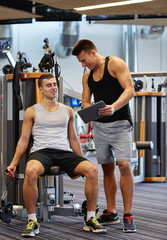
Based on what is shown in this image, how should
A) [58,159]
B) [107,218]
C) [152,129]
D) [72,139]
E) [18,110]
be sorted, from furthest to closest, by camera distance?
[152,129]
[18,110]
[72,139]
[107,218]
[58,159]

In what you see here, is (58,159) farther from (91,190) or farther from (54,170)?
(91,190)

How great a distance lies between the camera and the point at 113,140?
9.38 ft

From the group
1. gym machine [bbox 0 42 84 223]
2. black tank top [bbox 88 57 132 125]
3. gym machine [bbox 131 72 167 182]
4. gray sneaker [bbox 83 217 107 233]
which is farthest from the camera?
gym machine [bbox 131 72 167 182]

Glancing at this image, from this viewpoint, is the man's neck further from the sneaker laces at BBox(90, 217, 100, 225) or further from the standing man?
the sneaker laces at BBox(90, 217, 100, 225)

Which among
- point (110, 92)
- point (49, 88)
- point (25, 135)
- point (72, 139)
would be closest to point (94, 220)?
point (72, 139)

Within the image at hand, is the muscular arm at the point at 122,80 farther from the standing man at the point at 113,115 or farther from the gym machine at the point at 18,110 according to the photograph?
the gym machine at the point at 18,110

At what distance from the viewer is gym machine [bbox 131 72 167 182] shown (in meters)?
5.50

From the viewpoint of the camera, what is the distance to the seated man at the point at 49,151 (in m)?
2.72

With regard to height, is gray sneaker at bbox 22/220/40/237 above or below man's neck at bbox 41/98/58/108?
below

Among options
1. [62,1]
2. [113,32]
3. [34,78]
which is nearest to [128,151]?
[34,78]

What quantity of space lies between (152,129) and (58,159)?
9.47 feet

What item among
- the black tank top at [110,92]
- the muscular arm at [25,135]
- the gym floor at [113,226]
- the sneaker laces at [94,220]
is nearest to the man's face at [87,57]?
the black tank top at [110,92]

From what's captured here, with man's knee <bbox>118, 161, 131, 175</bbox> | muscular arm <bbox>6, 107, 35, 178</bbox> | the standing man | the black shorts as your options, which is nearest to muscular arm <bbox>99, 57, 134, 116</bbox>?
the standing man

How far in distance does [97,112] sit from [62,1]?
11.7 feet
